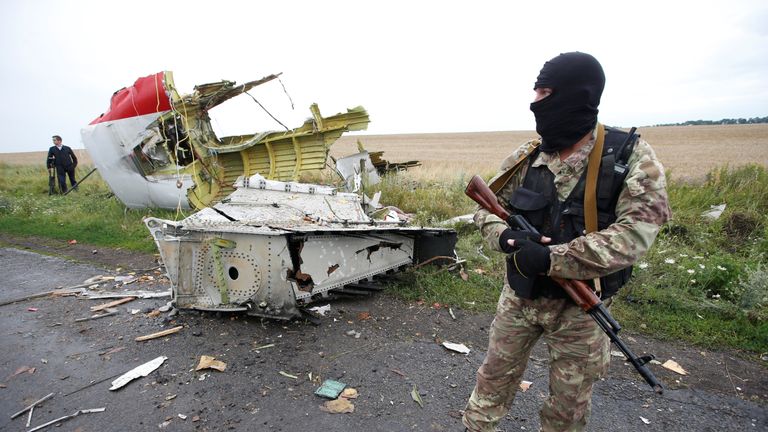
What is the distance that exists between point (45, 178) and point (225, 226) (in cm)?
1541

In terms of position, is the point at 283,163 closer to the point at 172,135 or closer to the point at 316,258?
the point at 172,135

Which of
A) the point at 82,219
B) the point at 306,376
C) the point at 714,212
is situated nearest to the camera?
the point at 306,376

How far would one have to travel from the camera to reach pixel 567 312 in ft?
6.35

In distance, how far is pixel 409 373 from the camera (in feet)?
10.5

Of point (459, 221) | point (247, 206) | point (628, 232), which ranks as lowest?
point (459, 221)

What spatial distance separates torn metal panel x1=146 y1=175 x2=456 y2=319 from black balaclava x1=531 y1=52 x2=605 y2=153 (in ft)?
7.40

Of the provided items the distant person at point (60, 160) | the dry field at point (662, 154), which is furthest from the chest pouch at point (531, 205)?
the distant person at point (60, 160)

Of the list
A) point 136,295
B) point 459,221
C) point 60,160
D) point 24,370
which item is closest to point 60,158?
point 60,160

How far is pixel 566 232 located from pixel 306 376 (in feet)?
7.10

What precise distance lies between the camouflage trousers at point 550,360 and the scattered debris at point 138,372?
97.0 inches

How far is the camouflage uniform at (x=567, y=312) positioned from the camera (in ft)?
5.48

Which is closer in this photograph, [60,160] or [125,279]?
[125,279]

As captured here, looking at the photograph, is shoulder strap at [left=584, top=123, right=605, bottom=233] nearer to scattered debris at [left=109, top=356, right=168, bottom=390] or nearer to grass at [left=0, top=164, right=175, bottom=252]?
scattered debris at [left=109, top=356, right=168, bottom=390]

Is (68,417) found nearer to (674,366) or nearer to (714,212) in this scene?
(674,366)
